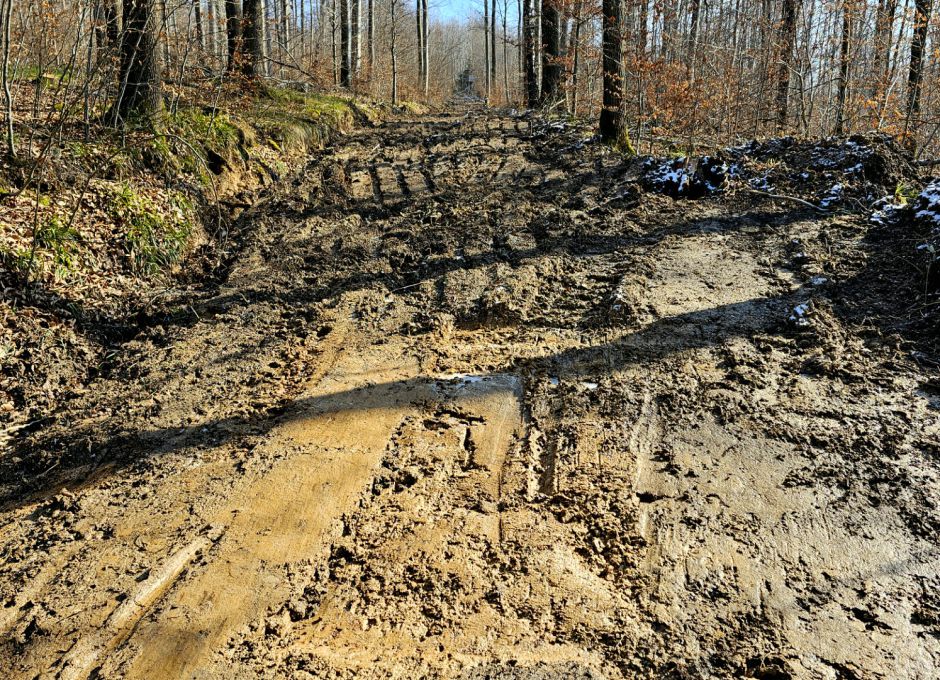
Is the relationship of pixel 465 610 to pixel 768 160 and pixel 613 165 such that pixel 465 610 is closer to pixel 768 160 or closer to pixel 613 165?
pixel 613 165

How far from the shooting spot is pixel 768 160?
8.22 m

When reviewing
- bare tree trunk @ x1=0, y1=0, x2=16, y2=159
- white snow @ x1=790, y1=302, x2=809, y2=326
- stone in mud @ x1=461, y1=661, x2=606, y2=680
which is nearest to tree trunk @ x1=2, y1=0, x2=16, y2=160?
bare tree trunk @ x1=0, y1=0, x2=16, y2=159

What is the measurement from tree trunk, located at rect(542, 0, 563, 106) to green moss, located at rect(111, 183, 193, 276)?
1121 cm

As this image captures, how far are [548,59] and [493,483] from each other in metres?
14.0

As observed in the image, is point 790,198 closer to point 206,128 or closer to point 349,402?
point 349,402

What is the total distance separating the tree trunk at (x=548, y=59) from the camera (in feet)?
49.2

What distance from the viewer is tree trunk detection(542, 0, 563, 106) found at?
15.0 metres

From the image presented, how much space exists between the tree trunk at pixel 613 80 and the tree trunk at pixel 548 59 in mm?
5249

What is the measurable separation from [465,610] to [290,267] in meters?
4.38

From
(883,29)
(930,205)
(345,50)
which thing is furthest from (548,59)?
(930,205)

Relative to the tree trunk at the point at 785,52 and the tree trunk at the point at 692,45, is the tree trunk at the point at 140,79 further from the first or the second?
the tree trunk at the point at 785,52

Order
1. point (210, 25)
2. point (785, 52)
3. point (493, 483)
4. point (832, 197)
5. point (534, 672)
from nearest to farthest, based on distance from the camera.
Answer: point (534, 672)
point (493, 483)
point (832, 197)
point (210, 25)
point (785, 52)

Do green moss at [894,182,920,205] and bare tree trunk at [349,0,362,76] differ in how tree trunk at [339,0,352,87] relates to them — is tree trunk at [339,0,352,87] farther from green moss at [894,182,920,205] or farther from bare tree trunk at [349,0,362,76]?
green moss at [894,182,920,205]

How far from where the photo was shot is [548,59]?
14641 millimetres
